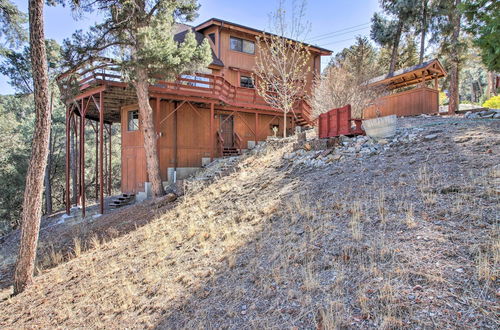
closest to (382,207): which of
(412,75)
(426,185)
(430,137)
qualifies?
(426,185)

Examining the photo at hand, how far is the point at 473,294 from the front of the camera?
2.49 metres

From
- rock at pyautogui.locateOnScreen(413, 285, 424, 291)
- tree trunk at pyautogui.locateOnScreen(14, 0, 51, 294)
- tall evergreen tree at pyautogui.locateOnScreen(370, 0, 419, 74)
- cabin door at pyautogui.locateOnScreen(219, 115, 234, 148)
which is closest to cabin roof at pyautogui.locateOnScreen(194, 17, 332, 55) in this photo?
cabin door at pyautogui.locateOnScreen(219, 115, 234, 148)

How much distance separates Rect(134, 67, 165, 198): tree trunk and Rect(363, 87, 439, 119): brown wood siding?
11334 mm

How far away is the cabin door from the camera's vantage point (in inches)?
659

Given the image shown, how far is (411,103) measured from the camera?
46.5 ft

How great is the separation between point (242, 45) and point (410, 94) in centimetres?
1012

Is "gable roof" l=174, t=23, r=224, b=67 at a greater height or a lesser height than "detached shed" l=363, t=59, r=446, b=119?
greater

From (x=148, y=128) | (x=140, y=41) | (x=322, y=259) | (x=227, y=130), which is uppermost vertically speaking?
(x=140, y=41)

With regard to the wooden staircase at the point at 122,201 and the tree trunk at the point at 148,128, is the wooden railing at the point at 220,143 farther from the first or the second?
the wooden staircase at the point at 122,201

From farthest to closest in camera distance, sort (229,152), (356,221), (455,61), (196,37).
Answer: (196,37)
(229,152)
(455,61)
(356,221)

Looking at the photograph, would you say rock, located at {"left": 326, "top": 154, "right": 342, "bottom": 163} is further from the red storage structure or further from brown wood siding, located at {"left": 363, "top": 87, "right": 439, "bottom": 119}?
brown wood siding, located at {"left": 363, "top": 87, "right": 439, "bottom": 119}

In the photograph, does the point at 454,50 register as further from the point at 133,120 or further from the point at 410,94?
the point at 133,120

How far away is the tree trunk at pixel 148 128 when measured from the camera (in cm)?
1078

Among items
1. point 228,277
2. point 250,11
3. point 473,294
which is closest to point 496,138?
point 473,294
